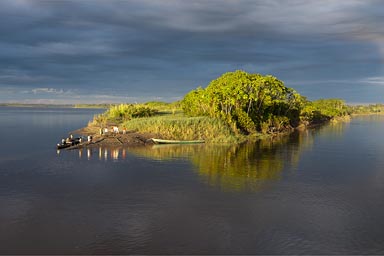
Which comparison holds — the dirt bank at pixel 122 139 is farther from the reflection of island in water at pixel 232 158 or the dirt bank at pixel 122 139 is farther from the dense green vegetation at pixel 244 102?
the dense green vegetation at pixel 244 102

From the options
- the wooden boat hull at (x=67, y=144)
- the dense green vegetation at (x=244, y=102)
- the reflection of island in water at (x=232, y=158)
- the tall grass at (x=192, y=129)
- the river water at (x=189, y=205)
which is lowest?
the river water at (x=189, y=205)

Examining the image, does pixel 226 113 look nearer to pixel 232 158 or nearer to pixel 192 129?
pixel 192 129

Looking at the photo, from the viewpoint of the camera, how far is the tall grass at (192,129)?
64.8m

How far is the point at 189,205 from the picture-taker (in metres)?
27.2

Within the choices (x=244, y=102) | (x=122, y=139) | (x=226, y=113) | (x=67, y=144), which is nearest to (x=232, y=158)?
(x=122, y=139)

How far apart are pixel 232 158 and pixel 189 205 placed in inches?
881

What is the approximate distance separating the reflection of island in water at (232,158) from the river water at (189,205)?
23 centimetres

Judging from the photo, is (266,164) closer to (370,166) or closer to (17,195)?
(370,166)

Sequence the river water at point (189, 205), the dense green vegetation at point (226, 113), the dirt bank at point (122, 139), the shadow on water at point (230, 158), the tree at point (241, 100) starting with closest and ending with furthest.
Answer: the river water at point (189, 205)
the shadow on water at point (230, 158)
the dirt bank at point (122, 139)
the dense green vegetation at point (226, 113)
the tree at point (241, 100)

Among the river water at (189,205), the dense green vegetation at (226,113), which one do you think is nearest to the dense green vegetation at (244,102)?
the dense green vegetation at (226,113)

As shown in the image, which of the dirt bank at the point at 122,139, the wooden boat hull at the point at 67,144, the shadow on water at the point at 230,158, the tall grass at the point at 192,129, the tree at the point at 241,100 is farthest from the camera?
the tree at the point at 241,100

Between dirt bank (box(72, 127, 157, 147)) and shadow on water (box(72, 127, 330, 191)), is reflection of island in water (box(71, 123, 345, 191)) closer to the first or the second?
shadow on water (box(72, 127, 330, 191))

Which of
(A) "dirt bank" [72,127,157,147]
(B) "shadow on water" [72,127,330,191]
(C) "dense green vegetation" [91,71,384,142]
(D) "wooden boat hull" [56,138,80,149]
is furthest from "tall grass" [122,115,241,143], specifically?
(D) "wooden boat hull" [56,138,80,149]

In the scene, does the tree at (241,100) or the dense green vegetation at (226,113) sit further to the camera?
the tree at (241,100)
